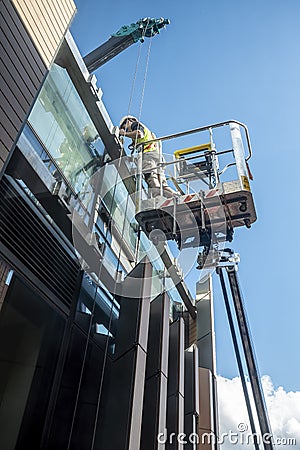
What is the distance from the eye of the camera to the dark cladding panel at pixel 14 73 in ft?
11.8

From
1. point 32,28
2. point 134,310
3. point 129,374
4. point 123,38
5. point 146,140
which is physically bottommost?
point 129,374

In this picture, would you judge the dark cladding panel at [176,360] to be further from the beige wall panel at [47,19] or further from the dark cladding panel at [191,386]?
the beige wall panel at [47,19]

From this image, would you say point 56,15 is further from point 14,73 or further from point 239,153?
point 239,153

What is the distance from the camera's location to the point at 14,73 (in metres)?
3.80

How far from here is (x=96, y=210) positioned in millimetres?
5961

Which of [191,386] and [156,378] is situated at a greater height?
[191,386]

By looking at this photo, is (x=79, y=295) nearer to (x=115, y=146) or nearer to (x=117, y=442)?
(x=117, y=442)

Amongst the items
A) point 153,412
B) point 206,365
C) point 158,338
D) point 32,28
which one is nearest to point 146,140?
point 32,28

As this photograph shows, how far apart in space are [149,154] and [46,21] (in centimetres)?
320

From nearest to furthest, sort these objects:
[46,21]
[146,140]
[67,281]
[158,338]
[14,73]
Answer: [14,73], [46,21], [67,281], [158,338], [146,140]

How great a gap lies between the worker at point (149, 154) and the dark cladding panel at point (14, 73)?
10.5 ft

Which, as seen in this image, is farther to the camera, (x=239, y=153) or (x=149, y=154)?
(x=149, y=154)

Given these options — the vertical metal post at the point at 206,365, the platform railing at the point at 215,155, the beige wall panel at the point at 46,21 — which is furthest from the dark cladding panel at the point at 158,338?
the beige wall panel at the point at 46,21

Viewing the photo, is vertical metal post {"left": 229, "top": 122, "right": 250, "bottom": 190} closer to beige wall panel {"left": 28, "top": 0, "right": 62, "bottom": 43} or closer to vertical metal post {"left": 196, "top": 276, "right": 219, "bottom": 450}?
beige wall panel {"left": 28, "top": 0, "right": 62, "bottom": 43}
